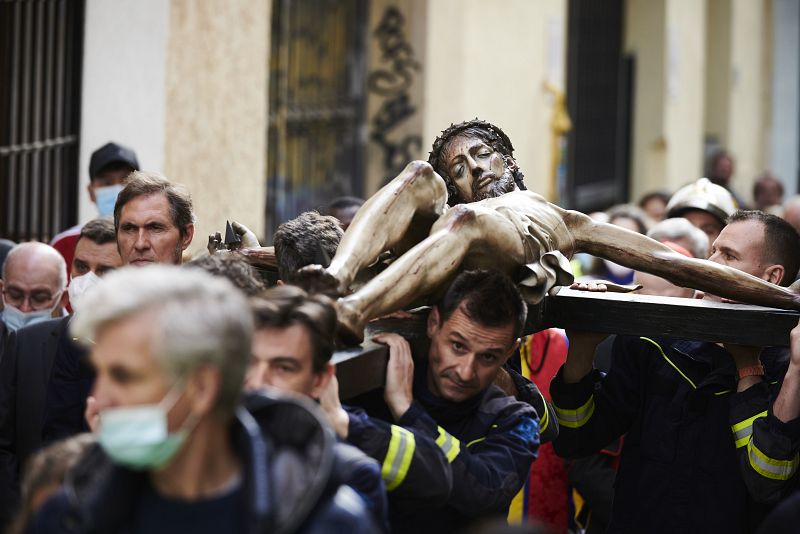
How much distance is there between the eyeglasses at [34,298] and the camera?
6230 millimetres

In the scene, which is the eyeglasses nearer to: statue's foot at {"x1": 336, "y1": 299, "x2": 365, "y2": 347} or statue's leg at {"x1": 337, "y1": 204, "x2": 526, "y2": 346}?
statue's leg at {"x1": 337, "y1": 204, "x2": 526, "y2": 346}

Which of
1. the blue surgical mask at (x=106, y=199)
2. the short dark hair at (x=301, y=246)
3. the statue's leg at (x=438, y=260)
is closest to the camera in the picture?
the statue's leg at (x=438, y=260)

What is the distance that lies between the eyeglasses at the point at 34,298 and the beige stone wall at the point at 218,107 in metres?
2.98

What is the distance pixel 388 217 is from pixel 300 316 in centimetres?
129

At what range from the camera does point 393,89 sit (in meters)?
13.7

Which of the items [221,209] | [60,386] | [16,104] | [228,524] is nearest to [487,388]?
[60,386]

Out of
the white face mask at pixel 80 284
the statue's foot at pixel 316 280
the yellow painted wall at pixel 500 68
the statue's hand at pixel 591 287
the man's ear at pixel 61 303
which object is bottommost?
the man's ear at pixel 61 303

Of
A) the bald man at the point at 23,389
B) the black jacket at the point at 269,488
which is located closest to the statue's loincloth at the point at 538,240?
the bald man at the point at 23,389

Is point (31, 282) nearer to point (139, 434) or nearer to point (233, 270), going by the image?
point (233, 270)

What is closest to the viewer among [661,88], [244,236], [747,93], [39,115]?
[244,236]

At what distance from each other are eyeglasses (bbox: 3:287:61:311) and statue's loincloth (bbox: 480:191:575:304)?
6.85 feet

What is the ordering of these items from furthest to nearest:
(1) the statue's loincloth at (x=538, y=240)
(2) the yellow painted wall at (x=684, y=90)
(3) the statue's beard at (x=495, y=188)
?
(2) the yellow painted wall at (x=684, y=90) → (3) the statue's beard at (x=495, y=188) → (1) the statue's loincloth at (x=538, y=240)

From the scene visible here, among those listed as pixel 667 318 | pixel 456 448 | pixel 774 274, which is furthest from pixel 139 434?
pixel 774 274

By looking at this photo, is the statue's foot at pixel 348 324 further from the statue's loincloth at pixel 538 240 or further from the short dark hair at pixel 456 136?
the short dark hair at pixel 456 136
